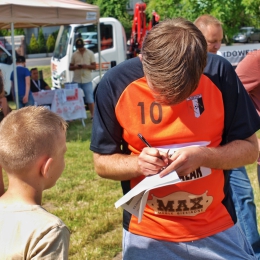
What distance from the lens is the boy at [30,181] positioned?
173cm

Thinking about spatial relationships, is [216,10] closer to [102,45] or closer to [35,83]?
[102,45]

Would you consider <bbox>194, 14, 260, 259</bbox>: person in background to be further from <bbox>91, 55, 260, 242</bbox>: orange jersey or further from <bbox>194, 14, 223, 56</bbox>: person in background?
<bbox>91, 55, 260, 242</bbox>: orange jersey

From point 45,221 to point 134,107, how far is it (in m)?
0.63

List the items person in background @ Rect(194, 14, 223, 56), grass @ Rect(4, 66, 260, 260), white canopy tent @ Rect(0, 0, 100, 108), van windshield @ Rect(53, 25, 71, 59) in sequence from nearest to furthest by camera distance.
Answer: person in background @ Rect(194, 14, 223, 56) < grass @ Rect(4, 66, 260, 260) < white canopy tent @ Rect(0, 0, 100, 108) < van windshield @ Rect(53, 25, 71, 59)

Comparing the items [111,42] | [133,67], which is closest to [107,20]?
[111,42]

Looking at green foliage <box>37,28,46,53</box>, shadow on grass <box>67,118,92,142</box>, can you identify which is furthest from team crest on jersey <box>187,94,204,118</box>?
green foliage <box>37,28,46,53</box>

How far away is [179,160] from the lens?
6.25 ft

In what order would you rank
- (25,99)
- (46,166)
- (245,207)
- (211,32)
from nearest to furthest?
(46,166) < (245,207) < (211,32) < (25,99)

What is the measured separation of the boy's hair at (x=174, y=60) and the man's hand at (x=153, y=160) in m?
0.20

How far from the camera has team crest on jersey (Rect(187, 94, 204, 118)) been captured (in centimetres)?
207

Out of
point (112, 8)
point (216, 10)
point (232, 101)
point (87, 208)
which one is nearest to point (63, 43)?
point (216, 10)

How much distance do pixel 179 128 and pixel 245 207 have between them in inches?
68.4

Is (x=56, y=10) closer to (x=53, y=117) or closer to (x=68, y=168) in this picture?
(x=68, y=168)

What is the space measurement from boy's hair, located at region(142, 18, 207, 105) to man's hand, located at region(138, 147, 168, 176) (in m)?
0.20
